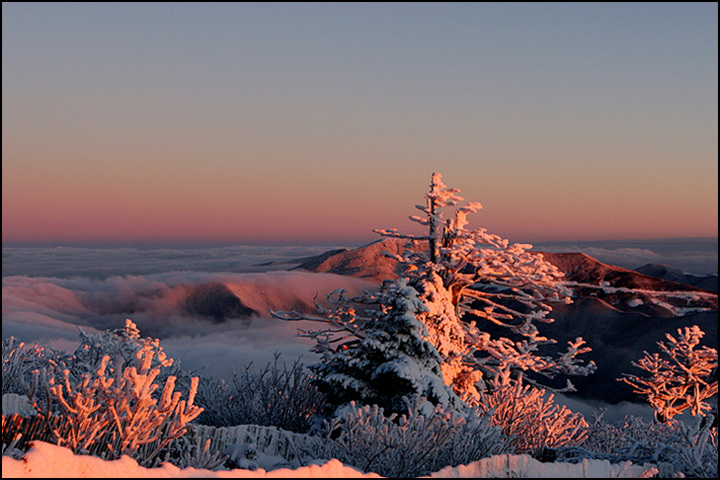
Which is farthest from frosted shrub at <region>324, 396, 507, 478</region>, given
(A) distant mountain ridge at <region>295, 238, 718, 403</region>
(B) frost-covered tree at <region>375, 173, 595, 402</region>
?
(A) distant mountain ridge at <region>295, 238, 718, 403</region>

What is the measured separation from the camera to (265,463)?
8.24 m

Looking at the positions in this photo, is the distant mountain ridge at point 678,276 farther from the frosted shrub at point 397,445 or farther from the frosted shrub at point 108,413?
the frosted shrub at point 108,413

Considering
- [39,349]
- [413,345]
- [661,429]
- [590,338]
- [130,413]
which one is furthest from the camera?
[590,338]

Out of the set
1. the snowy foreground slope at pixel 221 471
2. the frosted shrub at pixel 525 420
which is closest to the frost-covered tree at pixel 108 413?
the snowy foreground slope at pixel 221 471

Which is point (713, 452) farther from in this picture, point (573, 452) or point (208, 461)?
point (208, 461)

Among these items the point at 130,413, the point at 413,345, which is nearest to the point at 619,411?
the point at 413,345

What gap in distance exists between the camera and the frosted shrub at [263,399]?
12281mm

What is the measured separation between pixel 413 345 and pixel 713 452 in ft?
16.0

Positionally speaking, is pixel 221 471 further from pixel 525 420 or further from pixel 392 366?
pixel 525 420

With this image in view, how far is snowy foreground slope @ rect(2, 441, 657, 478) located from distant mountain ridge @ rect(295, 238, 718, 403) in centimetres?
6636

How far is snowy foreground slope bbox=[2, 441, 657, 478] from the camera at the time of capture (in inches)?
176

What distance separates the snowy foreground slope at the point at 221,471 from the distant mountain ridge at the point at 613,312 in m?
66.4

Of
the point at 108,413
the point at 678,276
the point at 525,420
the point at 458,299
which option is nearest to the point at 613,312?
the point at 678,276

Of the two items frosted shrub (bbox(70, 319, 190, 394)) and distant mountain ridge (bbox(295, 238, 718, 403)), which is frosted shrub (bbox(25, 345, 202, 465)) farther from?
distant mountain ridge (bbox(295, 238, 718, 403))
